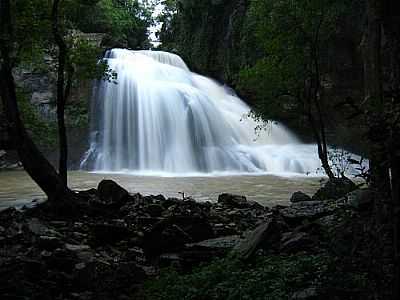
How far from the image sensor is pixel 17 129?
8984 mm

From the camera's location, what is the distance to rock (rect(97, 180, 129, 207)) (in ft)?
35.1

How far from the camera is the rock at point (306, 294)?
3.81 m

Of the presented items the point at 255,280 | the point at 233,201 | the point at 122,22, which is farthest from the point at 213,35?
the point at 255,280

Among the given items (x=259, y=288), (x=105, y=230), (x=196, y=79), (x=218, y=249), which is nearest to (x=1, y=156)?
(x=196, y=79)

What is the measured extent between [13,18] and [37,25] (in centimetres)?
48

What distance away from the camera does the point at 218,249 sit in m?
6.14

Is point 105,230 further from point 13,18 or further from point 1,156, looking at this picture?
point 1,156

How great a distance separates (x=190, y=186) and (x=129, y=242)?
33.7 feet

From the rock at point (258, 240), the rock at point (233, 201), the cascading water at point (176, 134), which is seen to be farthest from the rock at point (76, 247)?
the cascading water at point (176, 134)

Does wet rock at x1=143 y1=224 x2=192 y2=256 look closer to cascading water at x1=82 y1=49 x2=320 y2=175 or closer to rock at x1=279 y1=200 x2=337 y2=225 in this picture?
rock at x1=279 y1=200 x2=337 y2=225

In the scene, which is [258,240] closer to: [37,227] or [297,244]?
[297,244]

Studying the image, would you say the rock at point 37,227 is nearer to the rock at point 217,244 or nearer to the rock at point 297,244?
the rock at point 217,244

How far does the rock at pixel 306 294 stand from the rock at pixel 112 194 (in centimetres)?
698

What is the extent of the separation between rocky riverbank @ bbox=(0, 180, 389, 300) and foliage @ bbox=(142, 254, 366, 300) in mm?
196
